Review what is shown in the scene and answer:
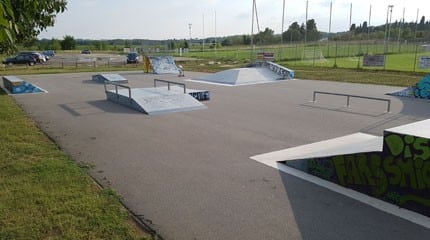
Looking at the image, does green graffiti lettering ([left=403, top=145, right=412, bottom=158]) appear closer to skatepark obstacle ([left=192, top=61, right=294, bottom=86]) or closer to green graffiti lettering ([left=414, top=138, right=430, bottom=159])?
green graffiti lettering ([left=414, top=138, right=430, bottom=159])

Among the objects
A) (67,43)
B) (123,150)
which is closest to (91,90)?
(123,150)

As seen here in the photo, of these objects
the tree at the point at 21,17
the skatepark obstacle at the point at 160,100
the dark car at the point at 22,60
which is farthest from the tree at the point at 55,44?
the tree at the point at 21,17

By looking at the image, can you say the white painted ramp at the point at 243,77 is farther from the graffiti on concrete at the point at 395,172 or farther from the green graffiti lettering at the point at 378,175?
the green graffiti lettering at the point at 378,175

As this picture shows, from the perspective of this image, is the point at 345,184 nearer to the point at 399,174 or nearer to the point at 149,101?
the point at 399,174

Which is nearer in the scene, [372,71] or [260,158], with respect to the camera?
[260,158]

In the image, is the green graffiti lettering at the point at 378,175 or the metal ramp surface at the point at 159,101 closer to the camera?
the green graffiti lettering at the point at 378,175

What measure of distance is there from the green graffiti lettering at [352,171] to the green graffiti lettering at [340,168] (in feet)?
0.23

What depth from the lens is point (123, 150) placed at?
23.8 feet

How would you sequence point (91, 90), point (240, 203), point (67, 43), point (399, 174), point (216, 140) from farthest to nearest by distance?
point (67, 43), point (91, 90), point (216, 140), point (240, 203), point (399, 174)

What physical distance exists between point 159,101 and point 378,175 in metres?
8.66

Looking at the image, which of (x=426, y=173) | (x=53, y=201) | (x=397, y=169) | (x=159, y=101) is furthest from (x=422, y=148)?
(x=159, y=101)

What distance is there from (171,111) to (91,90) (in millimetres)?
7904

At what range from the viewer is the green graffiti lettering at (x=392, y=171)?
4.36 meters

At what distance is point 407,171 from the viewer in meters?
4.25
